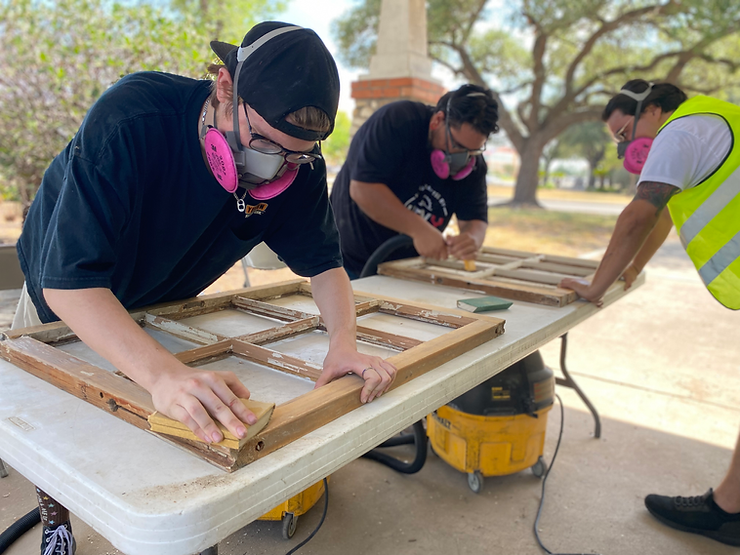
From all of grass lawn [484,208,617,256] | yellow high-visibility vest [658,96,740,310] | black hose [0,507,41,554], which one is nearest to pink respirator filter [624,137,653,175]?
yellow high-visibility vest [658,96,740,310]

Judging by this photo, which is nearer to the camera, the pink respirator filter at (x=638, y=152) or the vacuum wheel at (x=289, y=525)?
the vacuum wheel at (x=289, y=525)

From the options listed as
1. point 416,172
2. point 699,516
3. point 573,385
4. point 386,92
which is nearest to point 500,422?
point 573,385

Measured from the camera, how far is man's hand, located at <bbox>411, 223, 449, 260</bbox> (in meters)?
2.47

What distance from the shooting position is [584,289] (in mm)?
2178

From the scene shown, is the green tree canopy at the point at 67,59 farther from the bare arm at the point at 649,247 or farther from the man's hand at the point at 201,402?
the man's hand at the point at 201,402

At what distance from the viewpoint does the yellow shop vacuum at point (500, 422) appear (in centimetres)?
238

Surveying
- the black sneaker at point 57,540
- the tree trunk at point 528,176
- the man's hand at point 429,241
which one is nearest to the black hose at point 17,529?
the black sneaker at point 57,540

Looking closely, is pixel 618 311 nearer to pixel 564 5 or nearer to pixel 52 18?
pixel 52 18

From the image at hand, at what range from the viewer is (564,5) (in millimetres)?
12133

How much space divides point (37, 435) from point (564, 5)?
1401 centimetres

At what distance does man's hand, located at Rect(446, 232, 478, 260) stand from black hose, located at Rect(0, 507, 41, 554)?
200cm

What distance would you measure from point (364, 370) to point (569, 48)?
1671 centimetres

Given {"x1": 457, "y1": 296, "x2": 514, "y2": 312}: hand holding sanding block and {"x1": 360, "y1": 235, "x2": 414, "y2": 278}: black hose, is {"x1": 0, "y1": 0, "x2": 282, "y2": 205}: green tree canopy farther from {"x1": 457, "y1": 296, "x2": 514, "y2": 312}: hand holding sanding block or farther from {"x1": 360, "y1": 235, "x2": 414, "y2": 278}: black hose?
{"x1": 457, "y1": 296, "x2": 514, "y2": 312}: hand holding sanding block

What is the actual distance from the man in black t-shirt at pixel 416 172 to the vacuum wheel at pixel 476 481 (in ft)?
3.41
